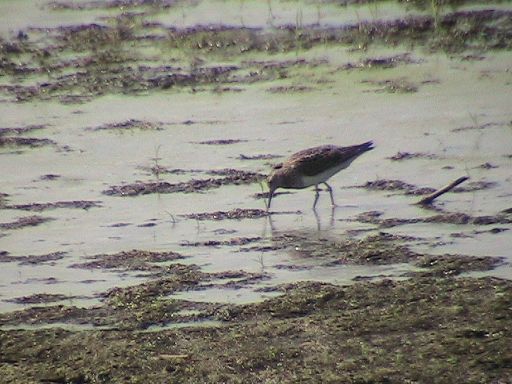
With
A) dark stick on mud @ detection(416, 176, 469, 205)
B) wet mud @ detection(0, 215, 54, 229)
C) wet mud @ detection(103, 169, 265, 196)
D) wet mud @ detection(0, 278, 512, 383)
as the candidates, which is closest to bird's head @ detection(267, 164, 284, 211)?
wet mud @ detection(103, 169, 265, 196)

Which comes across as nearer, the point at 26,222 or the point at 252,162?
the point at 26,222

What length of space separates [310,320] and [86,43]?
9.29 m

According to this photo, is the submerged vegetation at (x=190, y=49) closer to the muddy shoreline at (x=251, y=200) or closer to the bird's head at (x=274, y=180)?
the muddy shoreline at (x=251, y=200)

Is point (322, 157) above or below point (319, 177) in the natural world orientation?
above

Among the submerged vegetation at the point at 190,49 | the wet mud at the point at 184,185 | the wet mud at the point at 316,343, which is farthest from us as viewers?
the submerged vegetation at the point at 190,49

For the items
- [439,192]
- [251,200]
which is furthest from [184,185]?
[439,192]

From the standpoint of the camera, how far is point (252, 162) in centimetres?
1157

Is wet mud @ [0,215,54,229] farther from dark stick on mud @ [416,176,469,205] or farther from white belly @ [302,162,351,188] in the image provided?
dark stick on mud @ [416,176,469,205]

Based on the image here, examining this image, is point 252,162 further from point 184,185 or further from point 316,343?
point 316,343

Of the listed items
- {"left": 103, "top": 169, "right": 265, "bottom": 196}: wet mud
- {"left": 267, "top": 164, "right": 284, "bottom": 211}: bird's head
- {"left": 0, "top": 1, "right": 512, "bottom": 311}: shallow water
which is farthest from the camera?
{"left": 103, "top": 169, "right": 265, "bottom": 196}: wet mud

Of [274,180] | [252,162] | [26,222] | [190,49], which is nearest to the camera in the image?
[26,222]

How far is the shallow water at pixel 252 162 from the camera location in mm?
9141

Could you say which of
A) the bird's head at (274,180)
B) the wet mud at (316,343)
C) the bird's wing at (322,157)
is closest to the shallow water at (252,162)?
the bird's head at (274,180)

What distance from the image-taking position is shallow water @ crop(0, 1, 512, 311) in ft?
30.0
